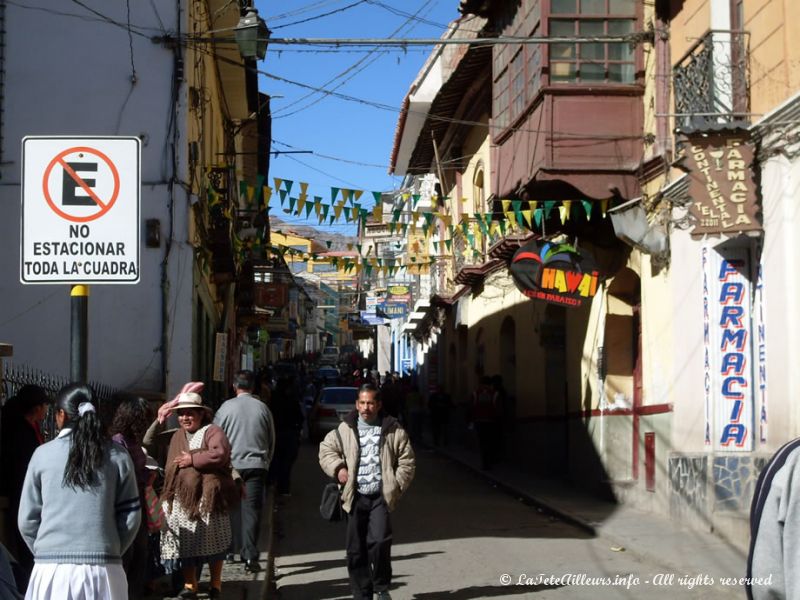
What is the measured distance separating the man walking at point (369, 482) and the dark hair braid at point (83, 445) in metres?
3.87

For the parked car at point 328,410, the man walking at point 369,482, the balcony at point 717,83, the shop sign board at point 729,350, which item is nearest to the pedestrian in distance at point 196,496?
the man walking at point 369,482

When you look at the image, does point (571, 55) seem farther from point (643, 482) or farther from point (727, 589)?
point (727, 589)

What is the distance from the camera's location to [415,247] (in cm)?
2516

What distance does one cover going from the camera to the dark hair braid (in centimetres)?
573

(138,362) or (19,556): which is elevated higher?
(138,362)

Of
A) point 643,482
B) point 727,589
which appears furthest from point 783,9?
point 643,482

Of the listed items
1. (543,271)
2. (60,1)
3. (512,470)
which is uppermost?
(60,1)

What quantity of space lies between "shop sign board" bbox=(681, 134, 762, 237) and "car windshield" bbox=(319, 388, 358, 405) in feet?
64.9

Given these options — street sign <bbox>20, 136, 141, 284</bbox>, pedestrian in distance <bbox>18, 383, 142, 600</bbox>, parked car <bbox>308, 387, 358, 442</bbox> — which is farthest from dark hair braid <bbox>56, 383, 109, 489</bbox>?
parked car <bbox>308, 387, 358, 442</bbox>

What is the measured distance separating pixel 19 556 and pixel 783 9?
9.05 m

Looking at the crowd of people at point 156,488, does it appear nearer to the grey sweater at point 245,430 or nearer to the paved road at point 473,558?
the grey sweater at point 245,430

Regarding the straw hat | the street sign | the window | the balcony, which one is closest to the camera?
the street sign

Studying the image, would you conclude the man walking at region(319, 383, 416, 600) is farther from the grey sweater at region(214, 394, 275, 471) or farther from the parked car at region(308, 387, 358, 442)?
the parked car at region(308, 387, 358, 442)

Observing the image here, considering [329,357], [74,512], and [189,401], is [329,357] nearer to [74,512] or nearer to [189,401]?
[189,401]
